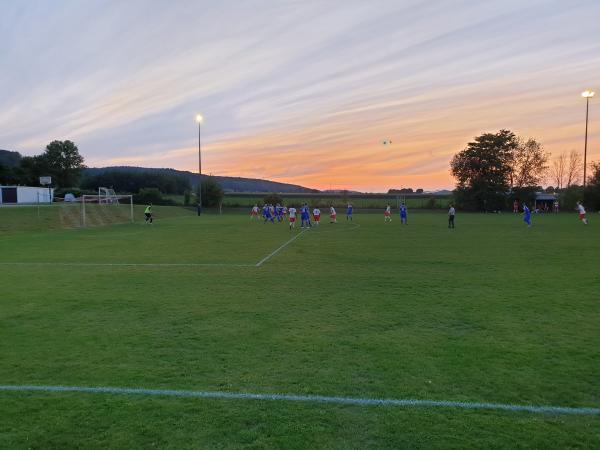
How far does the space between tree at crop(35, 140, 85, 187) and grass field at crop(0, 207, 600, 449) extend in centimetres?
10401

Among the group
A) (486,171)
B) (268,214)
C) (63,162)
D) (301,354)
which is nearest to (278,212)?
(268,214)

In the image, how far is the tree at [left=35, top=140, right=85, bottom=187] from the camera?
102812mm

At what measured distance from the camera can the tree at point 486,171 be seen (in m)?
69.4

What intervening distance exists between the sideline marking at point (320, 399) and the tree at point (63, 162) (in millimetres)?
110563

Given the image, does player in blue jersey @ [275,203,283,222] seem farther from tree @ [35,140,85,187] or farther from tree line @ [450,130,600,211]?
tree @ [35,140,85,187]

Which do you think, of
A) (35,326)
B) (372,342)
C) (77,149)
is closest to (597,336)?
(372,342)

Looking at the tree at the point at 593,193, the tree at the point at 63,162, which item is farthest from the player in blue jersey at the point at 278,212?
the tree at the point at 63,162

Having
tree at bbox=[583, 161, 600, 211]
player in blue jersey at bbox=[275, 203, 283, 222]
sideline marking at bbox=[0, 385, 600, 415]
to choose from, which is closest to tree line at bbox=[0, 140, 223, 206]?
player in blue jersey at bbox=[275, 203, 283, 222]

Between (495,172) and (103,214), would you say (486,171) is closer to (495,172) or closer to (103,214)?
(495,172)

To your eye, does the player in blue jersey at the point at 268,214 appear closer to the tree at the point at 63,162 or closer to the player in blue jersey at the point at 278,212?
the player in blue jersey at the point at 278,212

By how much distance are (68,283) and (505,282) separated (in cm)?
1073

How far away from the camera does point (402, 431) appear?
380 cm

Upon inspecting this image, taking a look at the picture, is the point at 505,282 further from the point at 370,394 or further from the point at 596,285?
the point at 370,394

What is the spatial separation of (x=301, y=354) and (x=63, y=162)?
116797mm
